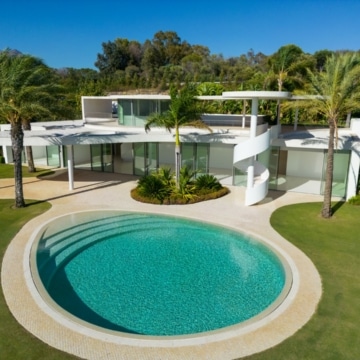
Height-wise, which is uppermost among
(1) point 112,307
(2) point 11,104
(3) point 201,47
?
(3) point 201,47

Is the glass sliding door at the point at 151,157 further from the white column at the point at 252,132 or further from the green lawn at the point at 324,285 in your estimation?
the green lawn at the point at 324,285

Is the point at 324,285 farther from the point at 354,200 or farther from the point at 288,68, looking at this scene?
the point at 288,68

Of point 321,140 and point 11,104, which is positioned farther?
point 321,140

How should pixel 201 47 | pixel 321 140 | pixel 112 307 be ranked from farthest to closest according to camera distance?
1. pixel 201 47
2. pixel 321 140
3. pixel 112 307

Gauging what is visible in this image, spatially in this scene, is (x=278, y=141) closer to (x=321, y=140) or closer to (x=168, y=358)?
(x=321, y=140)

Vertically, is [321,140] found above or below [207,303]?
above

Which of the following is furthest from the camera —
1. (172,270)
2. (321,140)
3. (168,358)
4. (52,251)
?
(321,140)

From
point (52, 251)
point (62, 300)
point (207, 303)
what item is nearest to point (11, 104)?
point (52, 251)

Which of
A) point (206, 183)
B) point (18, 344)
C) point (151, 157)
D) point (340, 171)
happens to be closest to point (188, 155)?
point (151, 157)
